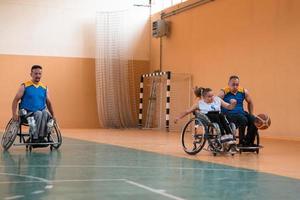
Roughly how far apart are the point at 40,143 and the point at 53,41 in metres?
8.60

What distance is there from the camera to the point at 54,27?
1481 centimetres

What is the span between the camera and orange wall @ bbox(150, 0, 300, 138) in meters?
9.95

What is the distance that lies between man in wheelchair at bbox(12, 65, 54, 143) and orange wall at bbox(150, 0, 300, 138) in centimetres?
501

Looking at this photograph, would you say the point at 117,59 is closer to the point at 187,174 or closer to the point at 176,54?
the point at 176,54

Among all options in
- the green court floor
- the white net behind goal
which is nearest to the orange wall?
the white net behind goal

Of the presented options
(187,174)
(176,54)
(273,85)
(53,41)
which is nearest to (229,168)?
(187,174)

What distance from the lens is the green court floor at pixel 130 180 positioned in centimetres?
328

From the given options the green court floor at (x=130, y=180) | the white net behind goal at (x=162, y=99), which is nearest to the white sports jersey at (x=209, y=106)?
the green court floor at (x=130, y=180)

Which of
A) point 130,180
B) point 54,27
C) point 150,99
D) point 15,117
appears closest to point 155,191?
point 130,180

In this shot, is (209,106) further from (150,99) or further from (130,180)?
Answer: (150,99)

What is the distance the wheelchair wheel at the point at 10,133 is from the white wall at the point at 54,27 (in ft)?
26.6

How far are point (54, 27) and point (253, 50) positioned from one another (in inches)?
242

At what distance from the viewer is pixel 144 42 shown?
1577 cm

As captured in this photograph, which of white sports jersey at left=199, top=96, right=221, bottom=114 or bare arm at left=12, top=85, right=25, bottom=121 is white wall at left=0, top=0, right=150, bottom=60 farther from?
white sports jersey at left=199, top=96, right=221, bottom=114
